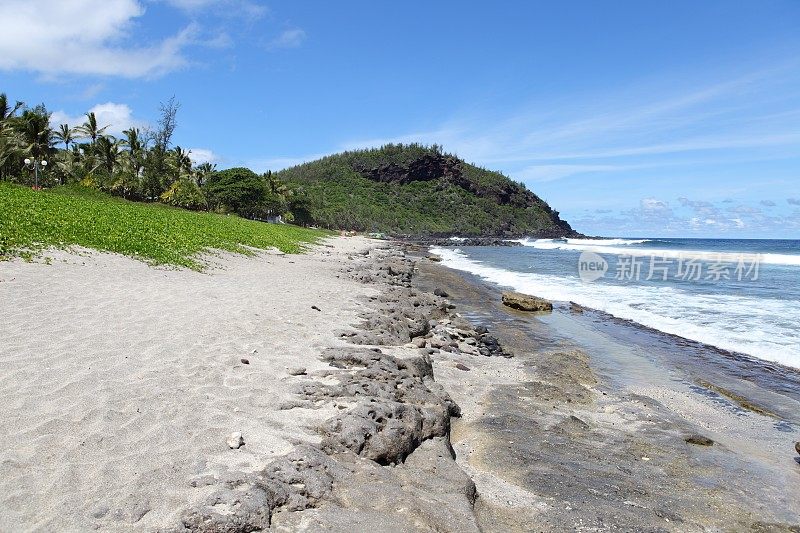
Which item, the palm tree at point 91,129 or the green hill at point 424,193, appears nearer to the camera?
the palm tree at point 91,129

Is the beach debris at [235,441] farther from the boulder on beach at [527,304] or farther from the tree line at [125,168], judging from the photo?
the tree line at [125,168]

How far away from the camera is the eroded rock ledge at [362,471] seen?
12.3 feet

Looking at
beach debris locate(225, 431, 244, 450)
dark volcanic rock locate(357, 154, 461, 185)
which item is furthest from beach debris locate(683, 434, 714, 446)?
dark volcanic rock locate(357, 154, 461, 185)

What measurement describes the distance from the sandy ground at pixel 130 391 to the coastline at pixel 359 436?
3 cm

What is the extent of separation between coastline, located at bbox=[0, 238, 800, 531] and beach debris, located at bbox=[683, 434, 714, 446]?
5.6 inches

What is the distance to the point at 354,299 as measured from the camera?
1432cm

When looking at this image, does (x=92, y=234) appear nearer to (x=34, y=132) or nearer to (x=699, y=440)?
(x=699, y=440)

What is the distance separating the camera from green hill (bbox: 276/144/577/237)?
5901 inches

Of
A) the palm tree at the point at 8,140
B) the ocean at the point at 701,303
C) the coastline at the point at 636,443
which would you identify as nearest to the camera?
the coastline at the point at 636,443

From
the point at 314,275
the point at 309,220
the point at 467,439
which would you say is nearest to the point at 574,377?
the point at 467,439

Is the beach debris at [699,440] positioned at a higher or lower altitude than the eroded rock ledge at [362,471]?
lower

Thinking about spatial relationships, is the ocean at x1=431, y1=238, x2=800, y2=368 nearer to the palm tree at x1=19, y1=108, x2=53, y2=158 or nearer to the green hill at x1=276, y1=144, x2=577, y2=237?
the palm tree at x1=19, y1=108, x2=53, y2=158

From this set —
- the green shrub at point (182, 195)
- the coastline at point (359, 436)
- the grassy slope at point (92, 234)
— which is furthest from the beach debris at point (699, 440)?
the green shrub at point (182, 195)

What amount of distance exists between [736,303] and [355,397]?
66.3 feet
